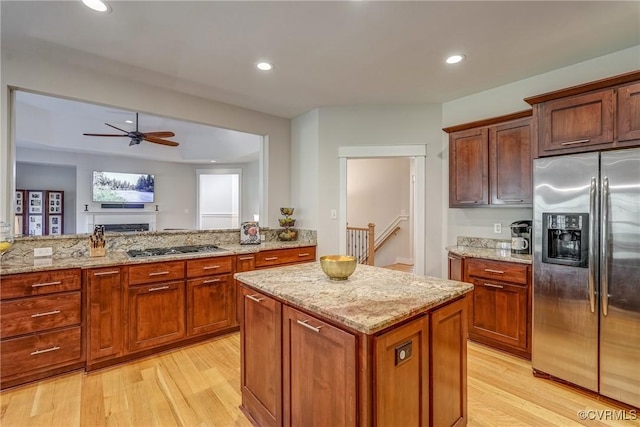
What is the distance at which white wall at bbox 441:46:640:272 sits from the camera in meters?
2.55

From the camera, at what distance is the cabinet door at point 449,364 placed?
4.76 feet

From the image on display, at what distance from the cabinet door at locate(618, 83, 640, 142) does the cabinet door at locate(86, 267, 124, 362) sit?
3900 mm

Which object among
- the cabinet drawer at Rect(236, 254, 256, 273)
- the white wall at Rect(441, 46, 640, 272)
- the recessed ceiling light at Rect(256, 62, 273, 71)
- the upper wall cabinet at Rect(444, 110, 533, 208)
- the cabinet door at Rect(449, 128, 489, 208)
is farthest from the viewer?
the cabinet drawer at Rect(236, 254, 256, 273)

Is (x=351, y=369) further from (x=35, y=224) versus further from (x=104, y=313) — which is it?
(x=35, y=224)

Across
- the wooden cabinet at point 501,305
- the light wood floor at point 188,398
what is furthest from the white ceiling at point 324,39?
the light wood floor at point 188,398

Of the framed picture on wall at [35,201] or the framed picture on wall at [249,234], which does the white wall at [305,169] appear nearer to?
the framed picture on wall at [249,234]

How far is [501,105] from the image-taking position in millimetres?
3213

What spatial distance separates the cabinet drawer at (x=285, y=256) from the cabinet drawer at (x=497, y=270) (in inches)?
71.8

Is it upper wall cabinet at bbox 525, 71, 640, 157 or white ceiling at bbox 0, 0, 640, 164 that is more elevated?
white ceiling at bbox 0, 0, 640, 164

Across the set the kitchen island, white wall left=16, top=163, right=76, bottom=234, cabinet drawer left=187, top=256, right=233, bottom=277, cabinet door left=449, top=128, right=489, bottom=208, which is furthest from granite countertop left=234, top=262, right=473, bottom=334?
white wall left=16, top=163, right=76, bottom=234

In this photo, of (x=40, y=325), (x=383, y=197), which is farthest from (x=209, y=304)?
(x=383, y=197)

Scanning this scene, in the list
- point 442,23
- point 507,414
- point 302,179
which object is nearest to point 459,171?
point 442,23

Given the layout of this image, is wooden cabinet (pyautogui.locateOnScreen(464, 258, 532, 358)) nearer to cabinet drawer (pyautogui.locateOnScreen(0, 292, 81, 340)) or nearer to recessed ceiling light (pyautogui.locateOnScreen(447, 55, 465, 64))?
recessed ceiling light (pyautogui.locateOnScreen(447, 55, 465, 64))

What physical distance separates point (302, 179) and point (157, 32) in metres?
2.36
